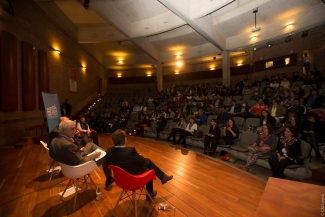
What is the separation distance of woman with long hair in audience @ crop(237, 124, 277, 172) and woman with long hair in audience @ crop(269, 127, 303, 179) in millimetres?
226

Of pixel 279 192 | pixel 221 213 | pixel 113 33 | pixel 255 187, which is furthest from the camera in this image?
pixel 113 33

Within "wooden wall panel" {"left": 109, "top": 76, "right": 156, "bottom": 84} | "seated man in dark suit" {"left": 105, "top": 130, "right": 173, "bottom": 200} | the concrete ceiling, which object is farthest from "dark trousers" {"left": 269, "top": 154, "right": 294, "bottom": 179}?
"wooden wall panel" {"left": 109, "top": 76, "right": 156, "bottom": 84}

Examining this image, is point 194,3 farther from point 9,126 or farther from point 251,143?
point 9,126

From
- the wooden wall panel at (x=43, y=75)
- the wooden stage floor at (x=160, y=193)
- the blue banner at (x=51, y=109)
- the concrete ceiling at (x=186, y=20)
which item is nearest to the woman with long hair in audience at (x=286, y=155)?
the wooden stage floor at (x=160, y=193)

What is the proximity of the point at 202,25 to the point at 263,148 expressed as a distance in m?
6.30

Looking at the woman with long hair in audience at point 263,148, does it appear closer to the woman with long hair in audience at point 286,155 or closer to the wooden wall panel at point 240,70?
the woman with long hair in audience at point 286,155

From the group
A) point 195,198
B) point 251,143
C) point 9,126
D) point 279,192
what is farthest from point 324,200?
point 9,126

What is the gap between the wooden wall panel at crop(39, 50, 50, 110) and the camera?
732cm

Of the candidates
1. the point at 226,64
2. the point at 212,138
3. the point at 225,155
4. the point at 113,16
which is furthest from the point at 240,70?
the point at 225,155

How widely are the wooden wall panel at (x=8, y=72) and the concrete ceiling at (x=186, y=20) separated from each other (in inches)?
108

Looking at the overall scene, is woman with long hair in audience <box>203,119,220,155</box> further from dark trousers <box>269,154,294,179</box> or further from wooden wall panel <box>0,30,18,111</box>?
wooden wall panel <box>0,30,18,111</box>

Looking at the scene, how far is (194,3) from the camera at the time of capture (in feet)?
21.7

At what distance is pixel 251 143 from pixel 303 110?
2089 millimetres

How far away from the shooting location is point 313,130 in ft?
13.0
